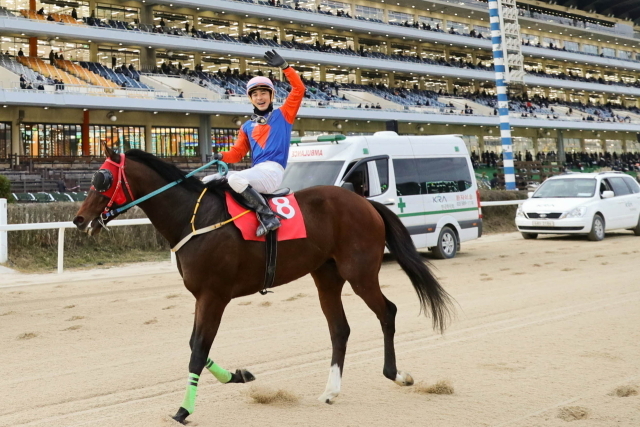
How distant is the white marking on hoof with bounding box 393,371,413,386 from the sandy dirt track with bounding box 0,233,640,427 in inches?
6.0

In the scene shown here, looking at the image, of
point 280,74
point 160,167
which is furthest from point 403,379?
A: point 280,74

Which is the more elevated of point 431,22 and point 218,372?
point 431,22

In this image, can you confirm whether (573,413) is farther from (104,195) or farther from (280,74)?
(280,74)

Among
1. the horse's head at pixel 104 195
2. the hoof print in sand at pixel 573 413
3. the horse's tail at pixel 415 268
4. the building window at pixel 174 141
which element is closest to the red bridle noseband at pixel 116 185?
the horse's head at pixel 104 195

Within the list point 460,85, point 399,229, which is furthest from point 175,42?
point 399,229

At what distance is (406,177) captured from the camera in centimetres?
1448

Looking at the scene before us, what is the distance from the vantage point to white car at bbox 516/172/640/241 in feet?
59.3

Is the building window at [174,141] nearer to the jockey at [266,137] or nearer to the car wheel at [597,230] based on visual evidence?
the car wheel at [597,230]

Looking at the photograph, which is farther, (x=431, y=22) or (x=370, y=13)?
(x=431, y=22)

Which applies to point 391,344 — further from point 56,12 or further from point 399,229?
point 56,12

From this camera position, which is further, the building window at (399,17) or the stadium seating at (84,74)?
the building window at (399,17)

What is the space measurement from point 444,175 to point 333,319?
1029 centimetres

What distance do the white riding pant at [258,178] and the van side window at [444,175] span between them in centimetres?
952

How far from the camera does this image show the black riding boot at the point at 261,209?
5.23 meters
